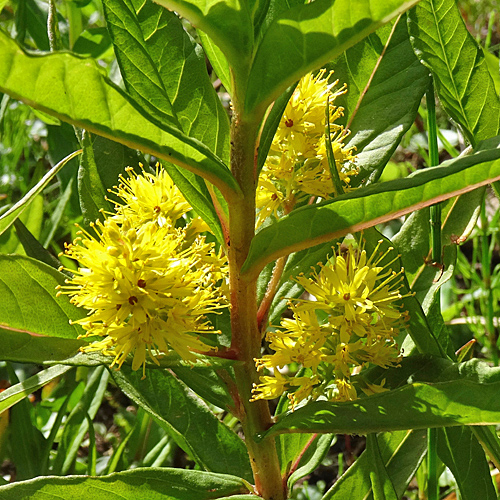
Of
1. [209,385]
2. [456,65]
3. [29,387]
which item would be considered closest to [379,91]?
[456,65]

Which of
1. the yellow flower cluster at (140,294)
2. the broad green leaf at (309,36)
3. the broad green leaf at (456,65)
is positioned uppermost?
the broad green leaf at (456,65)

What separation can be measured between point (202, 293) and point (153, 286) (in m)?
0.07

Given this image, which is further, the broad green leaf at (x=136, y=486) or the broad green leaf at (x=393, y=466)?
the broad green leaf at (x=393, y=466)

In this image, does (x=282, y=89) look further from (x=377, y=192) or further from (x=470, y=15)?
(x=470, y=15)

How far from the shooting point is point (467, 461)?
956 mm

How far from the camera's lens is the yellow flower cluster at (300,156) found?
93 centimetres

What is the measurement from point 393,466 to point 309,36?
762mm

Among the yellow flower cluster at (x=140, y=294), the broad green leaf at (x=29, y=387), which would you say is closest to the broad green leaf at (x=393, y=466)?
the yellow flower cluster at (x=140, y=294)

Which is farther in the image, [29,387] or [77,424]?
[77,424]

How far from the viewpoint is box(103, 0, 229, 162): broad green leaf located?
0.80m

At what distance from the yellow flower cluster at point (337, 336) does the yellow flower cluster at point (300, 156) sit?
0.12 meters

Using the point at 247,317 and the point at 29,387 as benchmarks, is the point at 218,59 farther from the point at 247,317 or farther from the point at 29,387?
the point at 29,387

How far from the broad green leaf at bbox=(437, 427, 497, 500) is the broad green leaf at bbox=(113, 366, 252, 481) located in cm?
33

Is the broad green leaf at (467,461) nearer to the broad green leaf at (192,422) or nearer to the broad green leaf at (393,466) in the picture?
the broad green leaf at (393,466)
